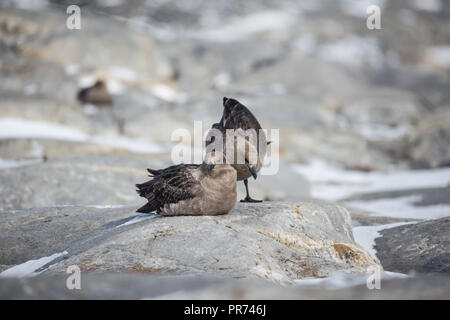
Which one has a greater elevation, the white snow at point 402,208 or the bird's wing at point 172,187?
the bird's wing at point 172,187

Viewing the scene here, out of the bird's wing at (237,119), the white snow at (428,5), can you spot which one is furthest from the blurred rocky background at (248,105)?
the white snow at (428,5)

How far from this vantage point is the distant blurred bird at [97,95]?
2275cm

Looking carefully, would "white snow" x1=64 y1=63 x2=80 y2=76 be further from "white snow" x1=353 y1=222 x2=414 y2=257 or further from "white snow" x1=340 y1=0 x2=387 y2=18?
"white snow" x1=340 y1=0 x2=387 y2=18

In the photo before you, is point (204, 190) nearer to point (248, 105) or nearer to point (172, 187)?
point (172, 187)

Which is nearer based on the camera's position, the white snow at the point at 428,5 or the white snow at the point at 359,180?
the white snow at the point at 359,180

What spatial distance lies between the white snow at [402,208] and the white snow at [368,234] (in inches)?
68.4

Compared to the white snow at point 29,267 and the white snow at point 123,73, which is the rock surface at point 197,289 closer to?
the white snow at point 29,267

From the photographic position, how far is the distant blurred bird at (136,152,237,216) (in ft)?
21.6

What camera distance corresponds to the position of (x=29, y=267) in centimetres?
651

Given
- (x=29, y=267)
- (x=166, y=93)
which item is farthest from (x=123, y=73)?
(x=29, y=267)

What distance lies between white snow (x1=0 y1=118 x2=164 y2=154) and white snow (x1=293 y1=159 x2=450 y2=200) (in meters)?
5.20

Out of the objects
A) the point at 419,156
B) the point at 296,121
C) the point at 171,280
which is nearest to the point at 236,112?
the point at 171,280

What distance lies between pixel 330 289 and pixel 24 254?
13.4 ft

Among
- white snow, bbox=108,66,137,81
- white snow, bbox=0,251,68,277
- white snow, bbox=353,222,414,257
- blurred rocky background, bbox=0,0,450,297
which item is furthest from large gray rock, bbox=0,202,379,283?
white snow, bbox=108,66,137,81
